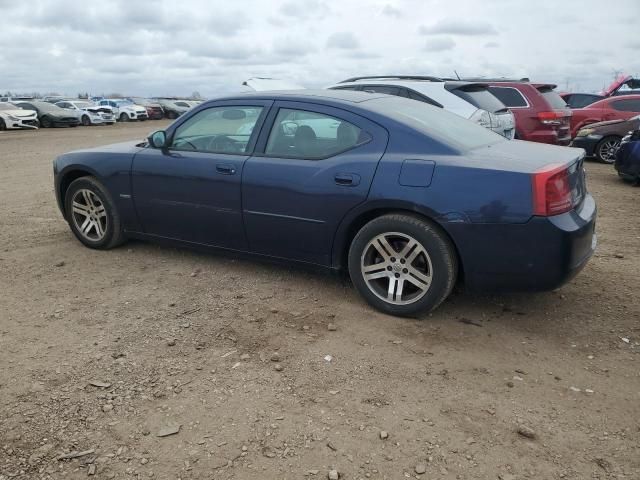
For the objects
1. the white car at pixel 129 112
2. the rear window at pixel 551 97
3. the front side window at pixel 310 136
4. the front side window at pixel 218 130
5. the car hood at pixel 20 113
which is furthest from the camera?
the white car at pixel 129 112

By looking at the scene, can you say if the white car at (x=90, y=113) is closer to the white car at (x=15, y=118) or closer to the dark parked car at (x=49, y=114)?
the dark parked car at (x=49, y=114)

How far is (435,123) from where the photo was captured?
406 centimetres

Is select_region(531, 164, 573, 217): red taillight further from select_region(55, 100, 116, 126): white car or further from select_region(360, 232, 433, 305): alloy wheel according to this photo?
select_region(55, 100, 116, 126): white car

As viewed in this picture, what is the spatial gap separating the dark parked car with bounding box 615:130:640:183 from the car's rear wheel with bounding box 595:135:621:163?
2.61 meters

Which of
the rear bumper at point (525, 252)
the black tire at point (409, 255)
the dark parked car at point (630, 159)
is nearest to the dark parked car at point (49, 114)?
the dark parked car at point (630, 159)

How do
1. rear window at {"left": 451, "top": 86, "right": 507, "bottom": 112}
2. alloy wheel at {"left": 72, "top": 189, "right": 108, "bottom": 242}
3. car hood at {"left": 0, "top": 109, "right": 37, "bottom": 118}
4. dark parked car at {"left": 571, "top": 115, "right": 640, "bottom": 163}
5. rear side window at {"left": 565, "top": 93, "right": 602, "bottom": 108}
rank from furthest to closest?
car hood at {"left": 0, "top": 109, "right": 37, "bottom": 118}
rear side window at {"left": 565, "top": 93, "right": 602, "bottom": 108}
dark parked car at {"left": 571, "top": 115, "right": 640, "bottom": 163}
rear window at {"left": 451, "top": 86, "right": 507, "bottom": 112}
alloy wheel at {"left": 72, "top": 189, "right": 108, "bottom": 242}

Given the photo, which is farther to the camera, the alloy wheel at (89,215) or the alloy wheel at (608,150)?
the alloy wheel at (608,150)

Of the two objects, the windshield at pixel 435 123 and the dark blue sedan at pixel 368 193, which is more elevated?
the windshield at pixel 435 123

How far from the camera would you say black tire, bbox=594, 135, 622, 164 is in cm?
1148

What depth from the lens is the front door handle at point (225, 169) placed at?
4.28m

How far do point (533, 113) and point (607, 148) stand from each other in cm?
255

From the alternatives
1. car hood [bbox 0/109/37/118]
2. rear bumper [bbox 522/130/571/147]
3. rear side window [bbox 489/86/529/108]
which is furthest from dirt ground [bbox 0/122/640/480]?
car hood [bbox 0/109/37/118]

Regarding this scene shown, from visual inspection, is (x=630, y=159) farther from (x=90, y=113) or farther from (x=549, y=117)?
(x=90, y=113)

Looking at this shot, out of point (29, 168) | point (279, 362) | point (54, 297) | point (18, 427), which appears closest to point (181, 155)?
point (54, 297)
